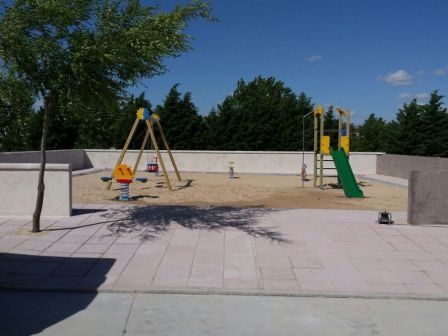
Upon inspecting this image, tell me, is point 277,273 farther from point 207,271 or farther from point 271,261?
point 207,271

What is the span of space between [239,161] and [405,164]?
8.78 m

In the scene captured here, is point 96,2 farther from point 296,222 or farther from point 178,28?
point 296,222

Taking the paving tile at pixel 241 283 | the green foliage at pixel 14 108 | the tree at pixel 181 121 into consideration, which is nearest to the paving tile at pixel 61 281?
the paving tile at pixel 241 283

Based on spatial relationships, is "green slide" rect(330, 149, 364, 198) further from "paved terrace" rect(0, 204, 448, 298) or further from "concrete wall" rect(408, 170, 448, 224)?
"concrete wall" rect(408, 170, 448, 224)

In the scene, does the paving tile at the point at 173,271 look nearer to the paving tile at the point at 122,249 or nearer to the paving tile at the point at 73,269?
the paving tile at the point at 122,249

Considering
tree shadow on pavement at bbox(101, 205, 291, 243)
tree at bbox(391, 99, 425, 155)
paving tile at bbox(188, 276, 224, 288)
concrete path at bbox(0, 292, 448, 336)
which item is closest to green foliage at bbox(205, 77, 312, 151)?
tree at bbox(391, 99, 425, 155)

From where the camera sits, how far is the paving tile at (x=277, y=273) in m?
6.18

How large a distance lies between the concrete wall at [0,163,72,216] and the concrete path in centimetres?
443

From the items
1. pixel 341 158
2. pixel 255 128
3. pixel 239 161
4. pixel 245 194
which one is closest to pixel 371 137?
pixel 255 128

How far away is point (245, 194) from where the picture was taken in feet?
51.2

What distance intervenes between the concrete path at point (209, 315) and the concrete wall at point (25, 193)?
4.43m

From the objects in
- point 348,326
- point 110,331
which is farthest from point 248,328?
point 110,331

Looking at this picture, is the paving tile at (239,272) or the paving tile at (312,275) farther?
the paving tile at (239,272)

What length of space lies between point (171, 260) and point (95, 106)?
339 cm
